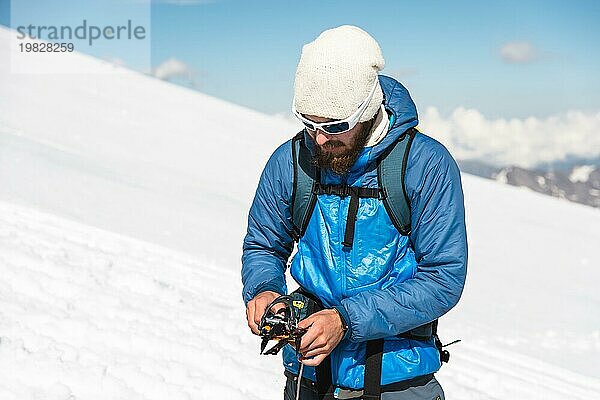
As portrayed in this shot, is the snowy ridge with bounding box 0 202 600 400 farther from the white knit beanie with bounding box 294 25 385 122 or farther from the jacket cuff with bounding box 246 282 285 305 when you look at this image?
the white knit beanie with bounding box 294 25 385 122

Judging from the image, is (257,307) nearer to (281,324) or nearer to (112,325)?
(281,324)

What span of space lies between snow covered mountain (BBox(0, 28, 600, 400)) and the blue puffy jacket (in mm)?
2065

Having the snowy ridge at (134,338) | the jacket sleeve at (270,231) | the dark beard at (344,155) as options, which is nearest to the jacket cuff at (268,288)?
the jacket sleeve at (270,231)

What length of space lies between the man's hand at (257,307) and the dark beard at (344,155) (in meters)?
0.39

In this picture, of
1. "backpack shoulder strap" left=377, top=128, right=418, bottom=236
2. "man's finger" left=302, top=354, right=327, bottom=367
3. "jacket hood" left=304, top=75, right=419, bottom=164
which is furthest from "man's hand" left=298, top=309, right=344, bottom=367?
"jacket hood" left=304, top=75, right=419, bottom=164

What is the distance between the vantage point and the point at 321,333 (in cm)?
201

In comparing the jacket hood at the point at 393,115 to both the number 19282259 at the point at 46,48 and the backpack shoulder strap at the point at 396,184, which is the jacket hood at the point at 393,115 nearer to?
the backpack shoulder strap at the point at 396,184

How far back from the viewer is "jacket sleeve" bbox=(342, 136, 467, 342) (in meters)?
2.07

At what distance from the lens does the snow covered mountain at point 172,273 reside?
4473mm

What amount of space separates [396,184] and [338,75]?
32 cm

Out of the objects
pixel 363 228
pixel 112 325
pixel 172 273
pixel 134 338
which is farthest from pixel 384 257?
pixel 172 273

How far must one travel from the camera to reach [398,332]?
2117 mm

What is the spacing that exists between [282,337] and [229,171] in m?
13.6

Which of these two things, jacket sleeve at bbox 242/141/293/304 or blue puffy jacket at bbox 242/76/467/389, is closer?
blue puffy jacket at bbox 242/76/467/389
